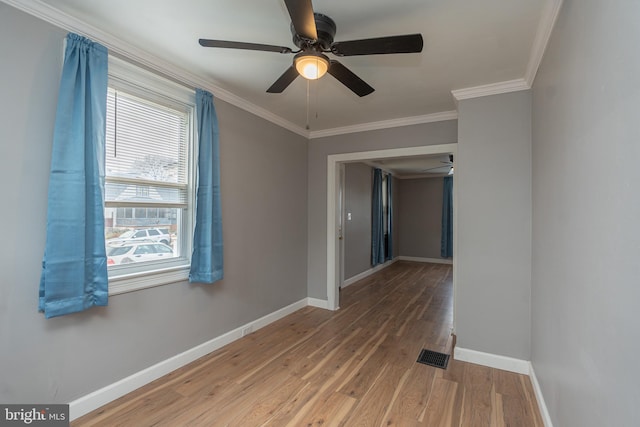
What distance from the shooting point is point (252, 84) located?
2.79m

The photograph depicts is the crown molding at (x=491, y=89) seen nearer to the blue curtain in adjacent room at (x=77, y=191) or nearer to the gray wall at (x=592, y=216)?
the gray wall at (x=592, y=216)

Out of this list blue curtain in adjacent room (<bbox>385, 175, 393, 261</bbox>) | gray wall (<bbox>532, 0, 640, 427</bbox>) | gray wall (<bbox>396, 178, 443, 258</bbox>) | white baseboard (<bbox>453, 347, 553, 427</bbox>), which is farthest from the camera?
gray wall (<bbox>396, 178, 443, 258</bbox>)

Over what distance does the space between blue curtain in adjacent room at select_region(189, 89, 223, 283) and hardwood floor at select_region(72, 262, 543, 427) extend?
0.86 meters

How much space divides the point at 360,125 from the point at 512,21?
2170mm

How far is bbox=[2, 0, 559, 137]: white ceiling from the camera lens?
1742mm

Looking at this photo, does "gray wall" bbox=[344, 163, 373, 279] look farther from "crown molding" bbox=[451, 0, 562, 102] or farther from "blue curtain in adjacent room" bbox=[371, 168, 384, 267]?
"crown molding" bbox=[451, 0, 562, 102]

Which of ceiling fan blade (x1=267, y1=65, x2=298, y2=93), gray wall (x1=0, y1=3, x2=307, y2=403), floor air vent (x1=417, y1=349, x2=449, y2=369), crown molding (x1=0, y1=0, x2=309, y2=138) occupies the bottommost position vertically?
floor air vent (x1=417, y1=349, x2=449, y2=369)

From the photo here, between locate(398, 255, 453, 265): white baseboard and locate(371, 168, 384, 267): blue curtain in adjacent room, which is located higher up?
locate(371, 168, 384, 267): blue curtain in adjacent room

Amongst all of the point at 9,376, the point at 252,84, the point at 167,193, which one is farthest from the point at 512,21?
the point at 9,376

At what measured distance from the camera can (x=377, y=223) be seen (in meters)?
6.77

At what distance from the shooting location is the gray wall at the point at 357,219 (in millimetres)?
5594

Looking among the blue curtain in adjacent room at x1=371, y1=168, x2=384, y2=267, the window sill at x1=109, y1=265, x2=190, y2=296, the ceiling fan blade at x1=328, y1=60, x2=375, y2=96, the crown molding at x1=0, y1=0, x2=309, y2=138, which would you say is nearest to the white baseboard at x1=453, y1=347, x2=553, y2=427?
the ceiling fan blade at x1=328, y1=60, x2=375, y2=96

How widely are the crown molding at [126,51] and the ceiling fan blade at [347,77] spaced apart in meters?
1.46

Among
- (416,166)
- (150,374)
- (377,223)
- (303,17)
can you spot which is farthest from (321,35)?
(416,166)
